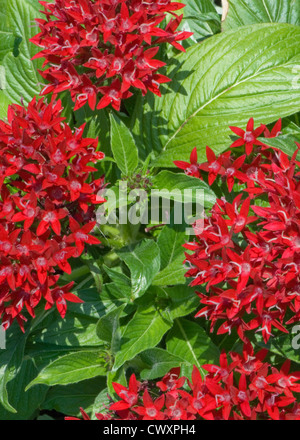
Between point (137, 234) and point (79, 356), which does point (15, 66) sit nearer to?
point (137, 234)

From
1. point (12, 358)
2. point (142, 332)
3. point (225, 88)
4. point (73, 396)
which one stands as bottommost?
point (73, 396)

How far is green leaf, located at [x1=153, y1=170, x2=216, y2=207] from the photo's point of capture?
1.29 m

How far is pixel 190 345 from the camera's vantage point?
4.75ft

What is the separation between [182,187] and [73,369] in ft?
1.64

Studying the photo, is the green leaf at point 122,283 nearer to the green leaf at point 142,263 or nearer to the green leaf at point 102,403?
the green leaf at point 142,263

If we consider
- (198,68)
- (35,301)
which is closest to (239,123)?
(198,68)

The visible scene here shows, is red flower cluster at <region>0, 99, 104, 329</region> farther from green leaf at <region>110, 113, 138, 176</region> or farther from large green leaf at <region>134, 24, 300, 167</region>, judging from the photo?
large green leaf at <region>134, 24, 300, 167</region>

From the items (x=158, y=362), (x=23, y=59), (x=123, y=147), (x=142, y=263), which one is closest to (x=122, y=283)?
(x=142, y=263)

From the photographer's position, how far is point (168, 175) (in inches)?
54.6

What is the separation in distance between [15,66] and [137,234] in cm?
61

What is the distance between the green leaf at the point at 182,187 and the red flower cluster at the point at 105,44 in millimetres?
203

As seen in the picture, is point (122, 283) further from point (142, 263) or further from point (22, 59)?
point (22, 59)

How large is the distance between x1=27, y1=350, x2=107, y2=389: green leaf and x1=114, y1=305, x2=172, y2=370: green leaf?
0.12 meters

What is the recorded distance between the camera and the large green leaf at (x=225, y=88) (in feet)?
4.92
